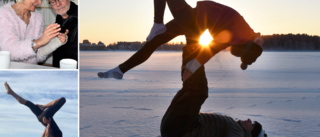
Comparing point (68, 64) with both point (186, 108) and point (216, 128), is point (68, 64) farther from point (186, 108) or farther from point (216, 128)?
point (216, 128)

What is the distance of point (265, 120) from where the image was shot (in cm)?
313

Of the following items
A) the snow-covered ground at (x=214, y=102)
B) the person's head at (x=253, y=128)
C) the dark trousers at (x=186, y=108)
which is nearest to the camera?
the dark trousers at (x=186, y=108)

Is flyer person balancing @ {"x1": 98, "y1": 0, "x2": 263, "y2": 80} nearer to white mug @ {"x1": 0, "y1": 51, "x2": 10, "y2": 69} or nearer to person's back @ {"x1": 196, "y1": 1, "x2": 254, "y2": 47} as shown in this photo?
person's back @ {"x1": 196, "y1": 1, "x2": 254, "y2": 47}

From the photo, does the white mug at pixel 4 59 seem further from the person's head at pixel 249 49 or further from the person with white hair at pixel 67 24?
the person's head at pixel 249 49

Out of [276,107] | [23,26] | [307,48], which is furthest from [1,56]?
[307,48]

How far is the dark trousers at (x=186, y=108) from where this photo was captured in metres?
2.01

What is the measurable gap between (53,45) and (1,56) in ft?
0.79

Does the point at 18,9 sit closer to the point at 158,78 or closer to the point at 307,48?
the point at 158,78

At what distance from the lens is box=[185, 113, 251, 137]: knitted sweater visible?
2.08m

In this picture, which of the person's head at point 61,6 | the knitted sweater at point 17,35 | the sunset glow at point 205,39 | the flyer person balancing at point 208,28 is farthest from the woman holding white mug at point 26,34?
the sunset glow at point 205,39

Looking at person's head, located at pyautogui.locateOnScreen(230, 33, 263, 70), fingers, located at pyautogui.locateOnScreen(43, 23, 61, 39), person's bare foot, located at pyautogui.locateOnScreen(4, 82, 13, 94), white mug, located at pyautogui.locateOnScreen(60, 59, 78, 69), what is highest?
fingers, located at pyautogui.locateOnScreen(43, 23, 61, 39)

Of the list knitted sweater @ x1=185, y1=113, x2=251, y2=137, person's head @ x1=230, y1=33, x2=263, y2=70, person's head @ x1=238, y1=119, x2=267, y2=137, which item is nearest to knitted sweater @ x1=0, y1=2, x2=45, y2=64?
knitted sweater @ x1=185, y1=113, x2=251, y2=137

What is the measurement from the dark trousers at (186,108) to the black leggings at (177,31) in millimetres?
144

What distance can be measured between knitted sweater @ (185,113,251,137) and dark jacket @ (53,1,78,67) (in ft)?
2.62
